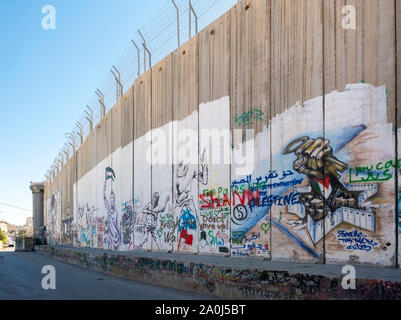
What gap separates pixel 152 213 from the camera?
16.0 metres

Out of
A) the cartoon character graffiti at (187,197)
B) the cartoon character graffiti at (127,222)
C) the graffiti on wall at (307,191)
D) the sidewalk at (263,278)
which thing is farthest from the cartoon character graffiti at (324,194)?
the cartoon character graffiti at (127,222)

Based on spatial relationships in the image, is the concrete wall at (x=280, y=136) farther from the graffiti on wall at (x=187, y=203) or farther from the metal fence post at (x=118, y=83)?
the metal fence post at (x=118, y=83)

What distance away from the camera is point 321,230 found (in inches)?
332

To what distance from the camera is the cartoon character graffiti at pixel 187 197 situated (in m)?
12.8

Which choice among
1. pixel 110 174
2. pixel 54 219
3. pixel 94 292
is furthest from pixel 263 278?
pixel 54 219

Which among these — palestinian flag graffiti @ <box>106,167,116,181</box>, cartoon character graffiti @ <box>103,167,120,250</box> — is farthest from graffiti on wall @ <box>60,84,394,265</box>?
palestinian flag graffiti @ <box>106,167,116,181</box>

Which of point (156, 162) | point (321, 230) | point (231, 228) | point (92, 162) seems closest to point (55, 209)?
point (92, 162)

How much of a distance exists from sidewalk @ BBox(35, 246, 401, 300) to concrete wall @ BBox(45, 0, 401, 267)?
754mm

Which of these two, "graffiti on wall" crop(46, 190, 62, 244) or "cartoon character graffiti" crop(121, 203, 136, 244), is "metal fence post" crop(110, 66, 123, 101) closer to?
"cartoon character graffiti" crop(121, 203, 136, 244)

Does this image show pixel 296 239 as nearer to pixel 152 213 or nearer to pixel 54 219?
pixel 152 213

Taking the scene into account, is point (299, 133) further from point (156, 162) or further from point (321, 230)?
point (156, 162)

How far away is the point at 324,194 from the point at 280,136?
1.80 meters

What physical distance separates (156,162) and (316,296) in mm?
10187

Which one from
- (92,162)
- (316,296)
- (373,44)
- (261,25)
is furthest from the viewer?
(92,162)
